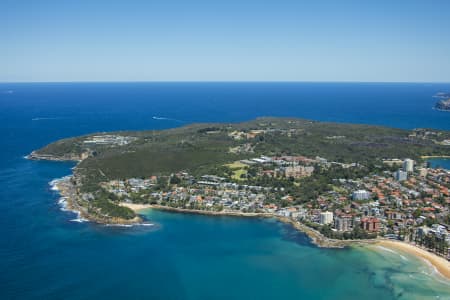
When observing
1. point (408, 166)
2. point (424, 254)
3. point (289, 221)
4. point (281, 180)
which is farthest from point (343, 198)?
point (408, 166)

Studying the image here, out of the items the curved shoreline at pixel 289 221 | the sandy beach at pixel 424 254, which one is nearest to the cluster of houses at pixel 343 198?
the curved shoreline at pixel 289 221

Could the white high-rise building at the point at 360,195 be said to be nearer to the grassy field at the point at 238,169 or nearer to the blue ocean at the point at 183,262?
the blue ocean at the point at 183,262

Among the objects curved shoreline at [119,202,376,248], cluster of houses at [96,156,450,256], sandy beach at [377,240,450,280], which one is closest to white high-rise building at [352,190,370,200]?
cluster of houses at [96,156,450,256]

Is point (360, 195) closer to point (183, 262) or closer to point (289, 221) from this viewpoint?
point (289, 221)

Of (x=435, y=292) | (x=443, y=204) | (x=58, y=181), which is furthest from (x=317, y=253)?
(x=58, y=181)

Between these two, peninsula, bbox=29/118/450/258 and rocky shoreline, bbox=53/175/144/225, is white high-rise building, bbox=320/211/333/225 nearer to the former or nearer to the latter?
peninsula, bbox=29/118/450/258

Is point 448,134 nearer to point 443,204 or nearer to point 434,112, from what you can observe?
point 443,204
